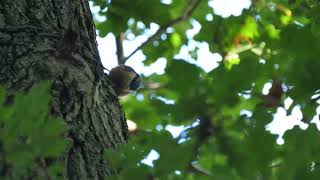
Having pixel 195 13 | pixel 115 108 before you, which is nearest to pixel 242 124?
pixel 115 108

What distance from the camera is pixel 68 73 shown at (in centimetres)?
216

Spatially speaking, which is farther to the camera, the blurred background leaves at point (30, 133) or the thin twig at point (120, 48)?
the thin twig at point (120, 48)

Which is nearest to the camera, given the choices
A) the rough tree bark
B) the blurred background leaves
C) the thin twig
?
the blurred background leaves

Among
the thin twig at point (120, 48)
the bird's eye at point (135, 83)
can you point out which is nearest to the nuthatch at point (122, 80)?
the bird's eye at point (135, 83)

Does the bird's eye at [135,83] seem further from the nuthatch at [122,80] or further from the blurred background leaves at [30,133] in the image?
the blurred background leaves at [30,133]

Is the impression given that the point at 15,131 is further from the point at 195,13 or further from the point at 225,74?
the point at 195,13

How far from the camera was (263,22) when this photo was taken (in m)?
4.42

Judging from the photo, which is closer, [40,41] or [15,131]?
[15,131]

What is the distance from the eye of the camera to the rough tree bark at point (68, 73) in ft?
6.66

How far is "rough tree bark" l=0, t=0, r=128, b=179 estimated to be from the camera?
203 centimetres

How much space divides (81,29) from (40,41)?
24 centimetres

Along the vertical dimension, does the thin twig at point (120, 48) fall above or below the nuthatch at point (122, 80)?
above

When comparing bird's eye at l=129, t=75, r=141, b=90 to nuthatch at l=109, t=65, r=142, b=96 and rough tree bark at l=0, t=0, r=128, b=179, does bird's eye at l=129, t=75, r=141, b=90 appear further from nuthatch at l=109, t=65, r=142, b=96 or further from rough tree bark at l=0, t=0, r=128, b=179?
rough tree bark at l=0, t=0, r=128, b=179

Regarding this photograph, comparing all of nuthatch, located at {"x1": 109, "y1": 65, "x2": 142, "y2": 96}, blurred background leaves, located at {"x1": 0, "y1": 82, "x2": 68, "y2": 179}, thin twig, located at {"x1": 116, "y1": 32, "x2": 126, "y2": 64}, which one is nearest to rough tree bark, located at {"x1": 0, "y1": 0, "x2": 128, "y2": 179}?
nuthatch, located at {"x1": 109, "y1": 65, "x2": 142, "y2": 96}
